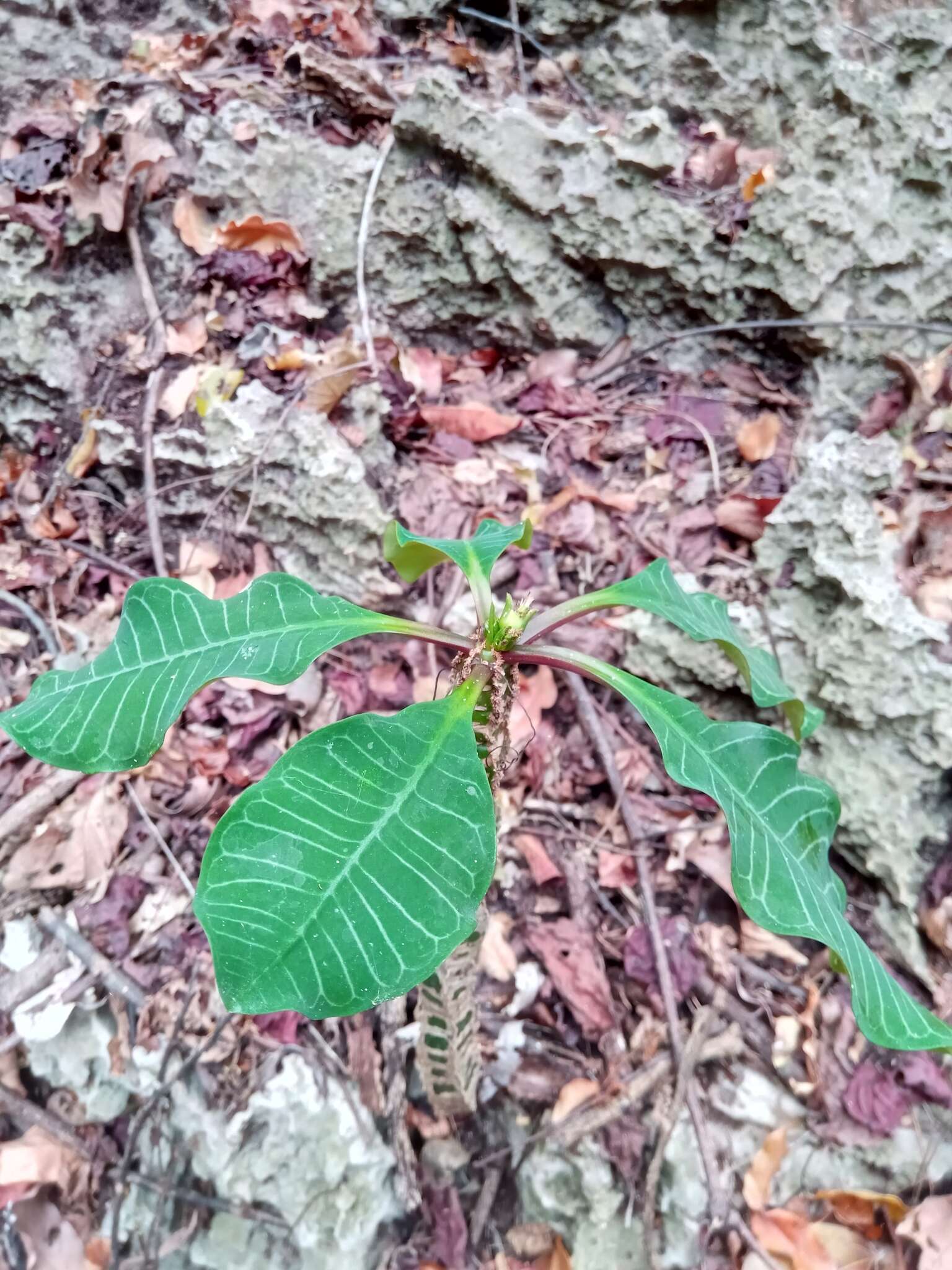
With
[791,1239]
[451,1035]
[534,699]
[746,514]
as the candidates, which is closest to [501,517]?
[534,699]

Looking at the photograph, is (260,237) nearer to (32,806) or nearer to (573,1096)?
(32,806)

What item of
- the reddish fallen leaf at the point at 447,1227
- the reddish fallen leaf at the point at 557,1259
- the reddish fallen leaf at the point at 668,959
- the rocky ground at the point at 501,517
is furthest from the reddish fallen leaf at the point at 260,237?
the reddish fallen leaf at the point at 557,1259

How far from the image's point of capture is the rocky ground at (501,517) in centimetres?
125

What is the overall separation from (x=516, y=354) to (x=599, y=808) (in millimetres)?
1281

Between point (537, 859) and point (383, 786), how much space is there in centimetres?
85

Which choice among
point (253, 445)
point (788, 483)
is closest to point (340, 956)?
point (253, 445)

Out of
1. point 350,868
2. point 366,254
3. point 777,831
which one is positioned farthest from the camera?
point 366,254

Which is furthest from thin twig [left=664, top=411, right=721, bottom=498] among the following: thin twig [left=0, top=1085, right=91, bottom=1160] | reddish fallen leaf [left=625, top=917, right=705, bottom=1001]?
thin twig [left=0, top=1085, right=91, bottom=1160]

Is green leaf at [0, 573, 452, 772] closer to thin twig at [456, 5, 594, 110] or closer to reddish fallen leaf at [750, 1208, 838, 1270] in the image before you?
reddish fallen leaf at [750, 1208, 838, 1270]

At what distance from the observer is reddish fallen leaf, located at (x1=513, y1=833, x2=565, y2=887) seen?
1458 millimetres

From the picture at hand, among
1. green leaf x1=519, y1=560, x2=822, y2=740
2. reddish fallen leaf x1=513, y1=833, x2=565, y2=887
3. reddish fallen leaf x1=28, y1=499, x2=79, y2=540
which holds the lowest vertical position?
Result: reddish fallen leaf x1=513, y1=833, x2=565, y2=887

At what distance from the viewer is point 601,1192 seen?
1.22 meters

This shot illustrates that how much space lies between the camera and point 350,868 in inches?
25.5

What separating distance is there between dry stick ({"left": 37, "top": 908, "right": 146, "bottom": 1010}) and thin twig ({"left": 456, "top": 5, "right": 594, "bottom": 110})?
249 centimetres
